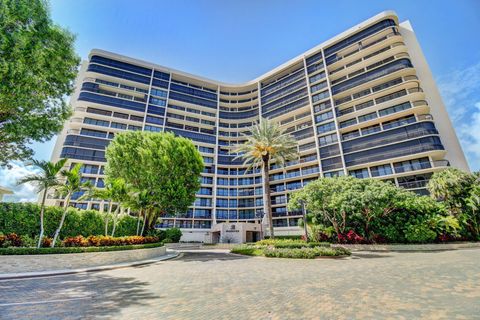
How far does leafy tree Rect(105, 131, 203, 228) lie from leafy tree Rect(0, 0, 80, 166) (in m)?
9.96

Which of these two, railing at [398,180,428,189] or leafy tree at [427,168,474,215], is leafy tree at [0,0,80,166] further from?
railing at [398,180,428,189]

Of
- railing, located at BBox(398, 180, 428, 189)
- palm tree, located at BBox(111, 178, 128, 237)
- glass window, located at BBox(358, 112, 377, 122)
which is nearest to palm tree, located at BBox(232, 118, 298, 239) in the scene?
palm tree, located at BBox(111, 178, 128, 237)

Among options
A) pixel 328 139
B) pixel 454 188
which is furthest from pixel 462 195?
pixel 328 139

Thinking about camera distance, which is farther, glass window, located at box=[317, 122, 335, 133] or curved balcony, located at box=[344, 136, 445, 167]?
glass window, located at box=[317, 122, 335, 133]

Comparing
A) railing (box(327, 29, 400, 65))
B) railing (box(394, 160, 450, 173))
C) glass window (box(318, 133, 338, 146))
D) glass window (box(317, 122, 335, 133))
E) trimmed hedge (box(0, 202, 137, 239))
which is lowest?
trimmed hedge (box(0, 202, 137, 239))

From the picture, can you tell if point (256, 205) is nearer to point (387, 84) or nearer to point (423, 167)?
point (423, 167)

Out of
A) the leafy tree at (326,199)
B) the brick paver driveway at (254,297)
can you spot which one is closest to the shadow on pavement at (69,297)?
the brick paver driveway at (254,297)

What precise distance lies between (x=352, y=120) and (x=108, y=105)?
2104 inches

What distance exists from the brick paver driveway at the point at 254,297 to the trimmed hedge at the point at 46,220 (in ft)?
38.5

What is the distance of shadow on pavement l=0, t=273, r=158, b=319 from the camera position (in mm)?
5504

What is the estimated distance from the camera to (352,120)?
4578 cm

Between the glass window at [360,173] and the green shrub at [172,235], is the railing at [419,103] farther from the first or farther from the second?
the green shrub at [172,235]

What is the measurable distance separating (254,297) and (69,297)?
5.86 meters

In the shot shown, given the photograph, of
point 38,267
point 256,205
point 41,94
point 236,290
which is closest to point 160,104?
point 256,205
